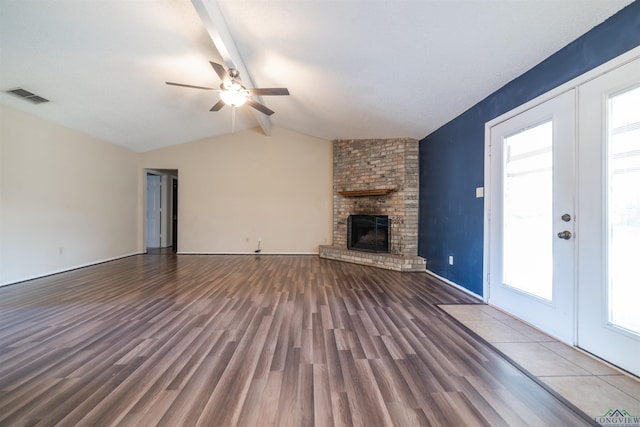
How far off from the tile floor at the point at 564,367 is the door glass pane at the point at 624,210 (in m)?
0.34

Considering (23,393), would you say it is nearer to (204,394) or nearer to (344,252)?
(204,394)

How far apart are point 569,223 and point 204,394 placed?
2.90 metres

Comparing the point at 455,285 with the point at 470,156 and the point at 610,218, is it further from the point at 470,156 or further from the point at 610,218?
the point at 610,218

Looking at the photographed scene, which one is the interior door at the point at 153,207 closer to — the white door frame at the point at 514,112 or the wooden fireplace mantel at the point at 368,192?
the wooden fireplace mantel at the point at 368,192

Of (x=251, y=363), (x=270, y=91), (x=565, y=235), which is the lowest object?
(x=251, y=363)

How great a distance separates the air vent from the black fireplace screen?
216 inches

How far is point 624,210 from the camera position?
1.63 metres

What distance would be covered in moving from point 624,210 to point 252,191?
5.99 metres

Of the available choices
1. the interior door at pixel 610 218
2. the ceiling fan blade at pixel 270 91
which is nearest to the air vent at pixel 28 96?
the ceiling fan blade at pixel 270 91

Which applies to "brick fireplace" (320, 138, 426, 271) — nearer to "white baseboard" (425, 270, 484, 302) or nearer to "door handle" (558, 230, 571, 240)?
"white baseboard" (425, 270, 484, 302)

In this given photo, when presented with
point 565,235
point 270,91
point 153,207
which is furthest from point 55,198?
point 565,235

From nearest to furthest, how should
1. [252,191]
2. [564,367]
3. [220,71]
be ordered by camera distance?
[564,367], [220,71], [252,191]

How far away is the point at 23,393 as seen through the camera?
1387 mm

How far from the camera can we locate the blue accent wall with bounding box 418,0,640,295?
1.74 meters
